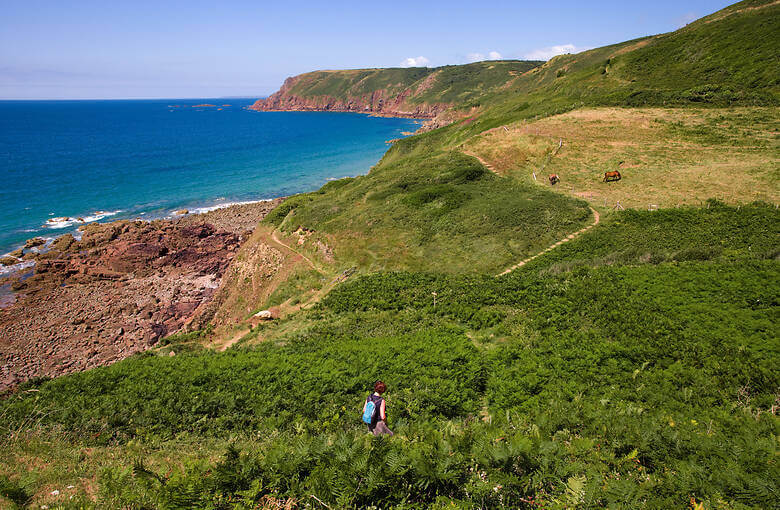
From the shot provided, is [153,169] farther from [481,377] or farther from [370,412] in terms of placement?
[370,412]

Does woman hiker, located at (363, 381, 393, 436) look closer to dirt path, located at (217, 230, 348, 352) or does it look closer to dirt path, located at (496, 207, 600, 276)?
dirt path, located at (217, 230, 348, 352)

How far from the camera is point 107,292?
3712 centimetres

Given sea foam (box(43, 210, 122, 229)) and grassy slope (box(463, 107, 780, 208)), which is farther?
sea foam (box(43, 210, 122, 229))

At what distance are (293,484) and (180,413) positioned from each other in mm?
6762

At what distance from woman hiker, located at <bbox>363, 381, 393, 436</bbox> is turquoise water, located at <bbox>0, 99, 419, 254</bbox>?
62.5 m

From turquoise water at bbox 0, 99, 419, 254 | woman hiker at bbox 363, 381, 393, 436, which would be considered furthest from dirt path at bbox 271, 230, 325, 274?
turquoise water at bbox 0, 99, 419, 254

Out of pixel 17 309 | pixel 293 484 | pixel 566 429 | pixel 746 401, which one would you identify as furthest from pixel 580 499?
pixel 17 309

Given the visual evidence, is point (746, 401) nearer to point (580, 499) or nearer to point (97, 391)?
point (580, 499)

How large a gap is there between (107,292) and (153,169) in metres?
66.1

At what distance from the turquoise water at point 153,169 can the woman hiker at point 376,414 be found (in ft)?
205

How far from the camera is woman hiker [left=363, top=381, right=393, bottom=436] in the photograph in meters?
7.61

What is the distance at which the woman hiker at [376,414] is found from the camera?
761cm

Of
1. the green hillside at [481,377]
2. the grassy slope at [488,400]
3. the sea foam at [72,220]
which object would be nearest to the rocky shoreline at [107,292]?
the sea foam at [72,220]

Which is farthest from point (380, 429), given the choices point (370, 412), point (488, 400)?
point (488, 400)
